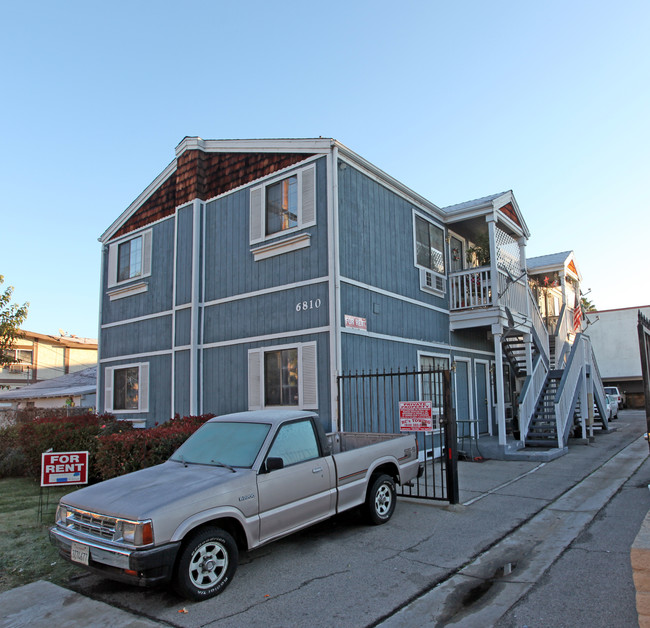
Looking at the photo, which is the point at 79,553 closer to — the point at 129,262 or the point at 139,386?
the point at 139,386

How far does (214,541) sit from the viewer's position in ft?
15.2

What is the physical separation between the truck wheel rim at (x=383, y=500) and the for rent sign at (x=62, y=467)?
4.03m

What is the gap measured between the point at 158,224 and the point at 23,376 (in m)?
27.4

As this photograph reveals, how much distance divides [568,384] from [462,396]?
116 inches

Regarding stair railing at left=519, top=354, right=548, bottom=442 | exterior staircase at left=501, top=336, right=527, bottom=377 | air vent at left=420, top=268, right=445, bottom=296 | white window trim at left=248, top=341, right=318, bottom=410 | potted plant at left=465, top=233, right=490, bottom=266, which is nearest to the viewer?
white window trim at left=248, top=341, right=318, bottom=410

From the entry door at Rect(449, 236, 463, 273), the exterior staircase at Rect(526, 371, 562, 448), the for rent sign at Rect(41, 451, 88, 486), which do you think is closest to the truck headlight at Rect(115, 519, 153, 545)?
the for rent sign at Rect(41, 451, 88, 486)

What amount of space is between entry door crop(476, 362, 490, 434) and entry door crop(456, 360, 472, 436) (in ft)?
2.37

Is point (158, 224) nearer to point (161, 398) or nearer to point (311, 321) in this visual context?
point (161, 398)

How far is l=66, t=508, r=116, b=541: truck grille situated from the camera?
14.8ft

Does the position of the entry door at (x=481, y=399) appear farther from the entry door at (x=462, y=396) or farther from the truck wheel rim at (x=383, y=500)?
the truck wheel rim at (x=383, y=500)

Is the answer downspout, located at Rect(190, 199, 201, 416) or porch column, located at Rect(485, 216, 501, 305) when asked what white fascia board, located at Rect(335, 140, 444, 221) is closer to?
porch column, located at Rect(485, 216, 501, 305)

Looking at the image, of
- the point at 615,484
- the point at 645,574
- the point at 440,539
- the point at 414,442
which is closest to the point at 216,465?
the point at 440,539

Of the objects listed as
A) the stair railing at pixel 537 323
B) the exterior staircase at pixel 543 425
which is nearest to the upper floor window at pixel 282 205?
the stair railing at pixel 537 323

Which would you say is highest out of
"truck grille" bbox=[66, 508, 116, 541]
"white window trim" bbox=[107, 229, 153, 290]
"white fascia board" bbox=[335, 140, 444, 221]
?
"white fascia board" bbox=[335, 140, 444, 221]
